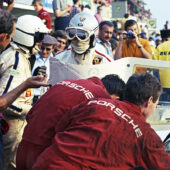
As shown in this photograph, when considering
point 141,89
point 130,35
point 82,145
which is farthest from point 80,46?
point 82,145

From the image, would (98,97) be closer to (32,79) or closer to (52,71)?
(32,79)

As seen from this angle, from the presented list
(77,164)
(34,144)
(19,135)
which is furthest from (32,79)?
(19,135)

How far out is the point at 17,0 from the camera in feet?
37.9

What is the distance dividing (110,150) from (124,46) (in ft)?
12.3

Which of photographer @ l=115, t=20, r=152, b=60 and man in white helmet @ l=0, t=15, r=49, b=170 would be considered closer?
man in white helmet @ l=0, t=15, r=49, b=170

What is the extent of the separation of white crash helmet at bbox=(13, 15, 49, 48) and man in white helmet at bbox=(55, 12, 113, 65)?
1.34ft

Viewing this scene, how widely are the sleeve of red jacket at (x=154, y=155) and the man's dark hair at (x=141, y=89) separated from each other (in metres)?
0.29

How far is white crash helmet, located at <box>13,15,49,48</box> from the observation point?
3.98 m

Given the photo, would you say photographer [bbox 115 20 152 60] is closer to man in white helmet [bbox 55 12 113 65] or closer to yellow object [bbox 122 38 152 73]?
yellow object [bbox 122 38 152 73]

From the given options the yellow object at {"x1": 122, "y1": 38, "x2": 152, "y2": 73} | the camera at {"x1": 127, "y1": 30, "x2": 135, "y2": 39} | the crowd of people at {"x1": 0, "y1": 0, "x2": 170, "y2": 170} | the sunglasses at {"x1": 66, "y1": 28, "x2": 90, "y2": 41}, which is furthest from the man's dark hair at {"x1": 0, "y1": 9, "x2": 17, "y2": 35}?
the yellow object at {"x1": 122, "y1": 38, "x2": 152, "y2": 73}

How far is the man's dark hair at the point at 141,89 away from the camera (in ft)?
8.43

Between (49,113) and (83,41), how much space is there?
1.83 metres

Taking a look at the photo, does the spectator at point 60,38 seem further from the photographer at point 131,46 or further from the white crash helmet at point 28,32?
the white crash helmet at point 28,32

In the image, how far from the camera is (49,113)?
9.09ft
